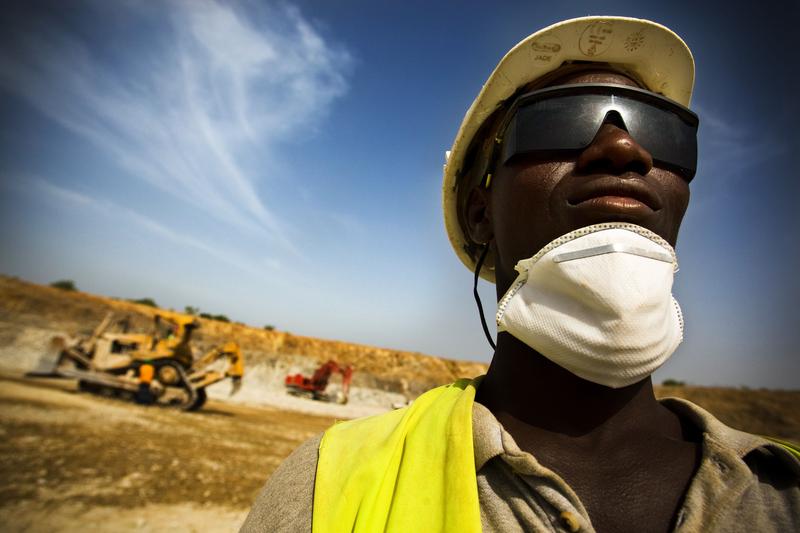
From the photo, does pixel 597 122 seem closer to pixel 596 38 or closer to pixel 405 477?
Answer: pixel 596 38

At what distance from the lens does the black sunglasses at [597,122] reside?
139 cm

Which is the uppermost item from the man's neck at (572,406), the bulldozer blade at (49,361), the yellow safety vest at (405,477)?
the man's neck at (572,406)

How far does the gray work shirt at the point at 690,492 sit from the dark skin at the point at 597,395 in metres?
0.08

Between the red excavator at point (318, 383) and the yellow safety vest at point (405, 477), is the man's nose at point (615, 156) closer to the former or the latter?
the yellow safety vest at point (405, 477)

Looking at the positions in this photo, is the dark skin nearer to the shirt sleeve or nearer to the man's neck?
the man's neck

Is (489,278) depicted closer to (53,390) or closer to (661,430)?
(661,430)

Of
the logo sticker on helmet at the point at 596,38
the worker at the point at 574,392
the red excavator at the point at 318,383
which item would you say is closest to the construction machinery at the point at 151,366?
the red excavator at the point at 318,383

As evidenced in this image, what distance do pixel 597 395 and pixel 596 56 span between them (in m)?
1.29

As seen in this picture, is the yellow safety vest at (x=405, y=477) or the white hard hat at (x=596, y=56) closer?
the yellow safety vest at (x=405, y=477)

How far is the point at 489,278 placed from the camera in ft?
7.59

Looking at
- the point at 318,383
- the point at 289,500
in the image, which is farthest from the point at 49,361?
the point at 289,500

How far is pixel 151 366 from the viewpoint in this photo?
12359 mm

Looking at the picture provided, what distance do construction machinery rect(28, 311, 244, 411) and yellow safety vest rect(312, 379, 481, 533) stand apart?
12755 millimetres

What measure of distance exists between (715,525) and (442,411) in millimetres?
731
